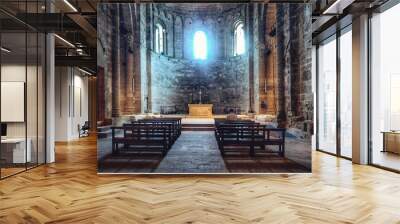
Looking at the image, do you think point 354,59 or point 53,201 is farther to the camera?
point 354,59

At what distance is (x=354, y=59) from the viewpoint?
24.9 ft

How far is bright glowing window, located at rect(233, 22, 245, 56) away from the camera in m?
6.05

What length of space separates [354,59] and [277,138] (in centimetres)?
316

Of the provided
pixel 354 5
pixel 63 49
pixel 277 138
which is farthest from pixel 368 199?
pixel 63 49

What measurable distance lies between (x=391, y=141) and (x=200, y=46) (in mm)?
5134

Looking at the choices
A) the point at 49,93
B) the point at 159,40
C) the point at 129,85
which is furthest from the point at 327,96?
the point at 49,93

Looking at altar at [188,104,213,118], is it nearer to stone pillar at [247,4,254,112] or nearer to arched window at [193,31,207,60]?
stone pillar at [247,4,254,112]

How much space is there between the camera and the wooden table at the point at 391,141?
25.3ft

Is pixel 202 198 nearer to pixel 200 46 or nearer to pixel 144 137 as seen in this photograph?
pixel 144 137

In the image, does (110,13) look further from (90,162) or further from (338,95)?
(338,95)

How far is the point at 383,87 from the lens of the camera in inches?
285

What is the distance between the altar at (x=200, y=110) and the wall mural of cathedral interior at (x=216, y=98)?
0.14ft

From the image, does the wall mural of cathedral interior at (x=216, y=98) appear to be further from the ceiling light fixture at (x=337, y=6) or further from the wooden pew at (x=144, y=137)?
the ceiling light fixture at (x=337, y=6)

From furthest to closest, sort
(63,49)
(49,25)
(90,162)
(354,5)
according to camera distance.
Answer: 1. (63,49)
2. (90,162)
3. (49,25)
4. (354,5)
